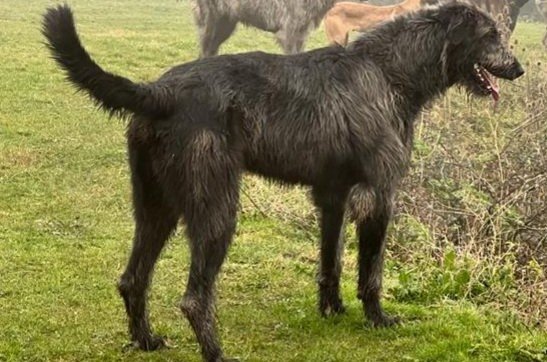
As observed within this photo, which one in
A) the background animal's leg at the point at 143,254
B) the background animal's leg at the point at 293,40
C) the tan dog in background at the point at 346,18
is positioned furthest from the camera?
the tan dog in background at the point at 346,18

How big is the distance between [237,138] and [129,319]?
1.28 metres

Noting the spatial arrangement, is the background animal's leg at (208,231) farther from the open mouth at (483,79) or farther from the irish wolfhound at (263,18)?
the irish wolfhound at (263,18)

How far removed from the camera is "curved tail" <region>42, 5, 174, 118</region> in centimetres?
450

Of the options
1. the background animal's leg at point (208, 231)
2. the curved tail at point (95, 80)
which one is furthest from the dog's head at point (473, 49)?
the curved tail at point (95, 80)

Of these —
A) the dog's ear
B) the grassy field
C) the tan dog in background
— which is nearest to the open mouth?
the dog's ear

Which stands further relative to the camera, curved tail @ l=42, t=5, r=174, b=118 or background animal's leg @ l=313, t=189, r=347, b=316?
background animal's leg @ l=313, t=189, r=347, b=316

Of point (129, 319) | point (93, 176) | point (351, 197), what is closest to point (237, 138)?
point (351, 197)

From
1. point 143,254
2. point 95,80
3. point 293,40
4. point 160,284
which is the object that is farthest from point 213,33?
point 95,80

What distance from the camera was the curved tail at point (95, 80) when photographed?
4504mm

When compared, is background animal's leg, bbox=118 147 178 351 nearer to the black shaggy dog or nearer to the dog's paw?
the black shaggy dog

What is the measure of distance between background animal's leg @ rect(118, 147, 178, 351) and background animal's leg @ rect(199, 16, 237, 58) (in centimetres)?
867

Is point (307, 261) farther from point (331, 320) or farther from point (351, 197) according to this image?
point (351, 197)

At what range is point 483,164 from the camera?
866cm

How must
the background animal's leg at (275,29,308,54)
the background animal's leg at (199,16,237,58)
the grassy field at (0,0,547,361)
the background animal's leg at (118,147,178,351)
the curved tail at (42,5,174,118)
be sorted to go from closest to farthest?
the curved tail at (42,5,174,118)
the background animal's leg at (118,147,178,351)
the grassy field at (0,0,547,361)
the background animal's leg at (275,29,308,54)
the background animal's leg at (199,16,237,58)
